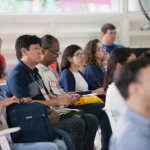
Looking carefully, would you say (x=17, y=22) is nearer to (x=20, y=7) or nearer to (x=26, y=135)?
(x=20, y=7)

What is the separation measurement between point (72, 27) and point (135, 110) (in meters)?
3.98

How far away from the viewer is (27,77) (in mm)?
2025

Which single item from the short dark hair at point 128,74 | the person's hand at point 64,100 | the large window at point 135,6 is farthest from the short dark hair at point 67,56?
the large window at point 135,6

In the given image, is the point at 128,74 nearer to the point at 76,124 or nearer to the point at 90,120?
the point at 76,124

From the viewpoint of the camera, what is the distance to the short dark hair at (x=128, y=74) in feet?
2.74

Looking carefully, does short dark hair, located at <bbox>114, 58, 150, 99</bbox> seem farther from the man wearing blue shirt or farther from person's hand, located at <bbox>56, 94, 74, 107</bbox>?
person's hand, located at <bbox>56, 94, 74, 107</bbox>

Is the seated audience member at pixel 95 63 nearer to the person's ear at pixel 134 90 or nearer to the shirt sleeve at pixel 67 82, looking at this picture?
the shirt sleeve at pixel 67 82

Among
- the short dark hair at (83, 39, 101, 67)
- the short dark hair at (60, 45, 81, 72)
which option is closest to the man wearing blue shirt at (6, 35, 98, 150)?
the short dark hair at (60, 45, 81, 72)

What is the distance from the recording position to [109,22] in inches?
185

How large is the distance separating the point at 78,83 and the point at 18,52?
1.03 meters

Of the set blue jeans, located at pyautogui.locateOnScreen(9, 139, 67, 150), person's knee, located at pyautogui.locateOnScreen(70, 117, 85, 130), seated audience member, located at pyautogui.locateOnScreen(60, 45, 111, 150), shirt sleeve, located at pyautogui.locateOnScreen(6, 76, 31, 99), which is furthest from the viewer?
seated audience member, located at pyautogui.locateOnScreen(60, 45, 111, 150)

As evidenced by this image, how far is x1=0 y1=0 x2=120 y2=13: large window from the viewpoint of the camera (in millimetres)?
4500

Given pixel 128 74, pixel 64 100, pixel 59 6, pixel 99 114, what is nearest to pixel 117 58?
pixel 64 100

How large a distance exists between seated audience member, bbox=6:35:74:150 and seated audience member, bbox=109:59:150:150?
1178 millimetres
